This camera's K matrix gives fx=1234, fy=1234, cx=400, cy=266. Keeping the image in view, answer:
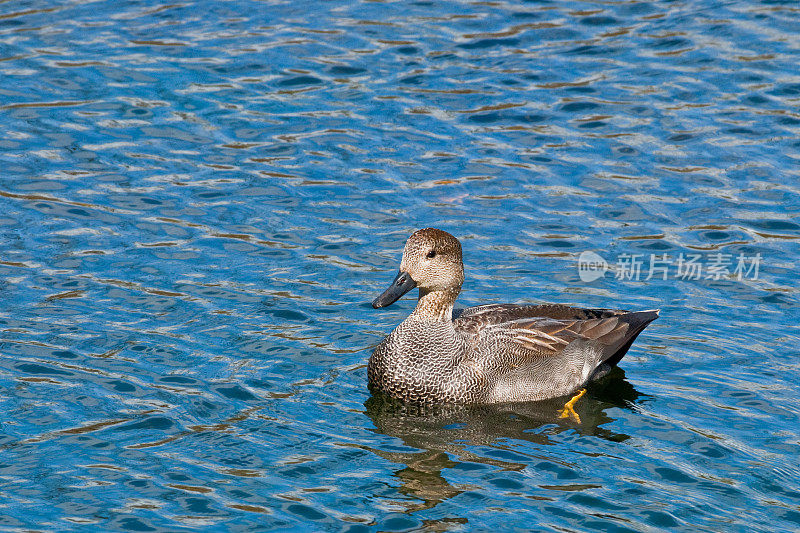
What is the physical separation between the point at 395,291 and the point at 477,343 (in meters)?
0.83

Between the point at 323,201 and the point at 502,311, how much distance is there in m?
3.47

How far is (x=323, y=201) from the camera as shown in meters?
13.1

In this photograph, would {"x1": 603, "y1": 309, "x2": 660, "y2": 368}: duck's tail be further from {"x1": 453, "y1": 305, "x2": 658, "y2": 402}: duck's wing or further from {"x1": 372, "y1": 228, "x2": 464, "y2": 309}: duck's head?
{"x1": 372, "y1": 228, "x2": 464, "y2": 309}: duck's head

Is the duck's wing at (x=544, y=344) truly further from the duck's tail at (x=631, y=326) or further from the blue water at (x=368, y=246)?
the blue water at (x=368, y=246)

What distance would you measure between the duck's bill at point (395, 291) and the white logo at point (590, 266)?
99.7 inches

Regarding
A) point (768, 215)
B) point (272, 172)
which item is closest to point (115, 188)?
point (272, 172)

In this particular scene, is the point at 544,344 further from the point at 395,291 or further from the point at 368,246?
the point at 368,246

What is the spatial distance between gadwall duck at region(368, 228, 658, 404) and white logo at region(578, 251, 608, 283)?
4.70 ft

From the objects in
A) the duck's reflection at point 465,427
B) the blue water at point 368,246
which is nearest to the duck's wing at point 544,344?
the duck's reflection at point 465,427

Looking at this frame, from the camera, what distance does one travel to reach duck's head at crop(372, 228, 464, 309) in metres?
9.84

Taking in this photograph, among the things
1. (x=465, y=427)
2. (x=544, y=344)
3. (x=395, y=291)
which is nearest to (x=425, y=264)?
(x=395, y=291)

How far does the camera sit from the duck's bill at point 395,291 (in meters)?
9.84

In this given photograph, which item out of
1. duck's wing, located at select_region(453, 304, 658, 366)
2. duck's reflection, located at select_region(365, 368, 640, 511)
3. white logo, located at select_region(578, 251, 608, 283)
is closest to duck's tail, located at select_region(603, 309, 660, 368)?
duck's wing, located at select_region(453, 304, 658, 366)

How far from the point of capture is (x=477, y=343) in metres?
10.1
